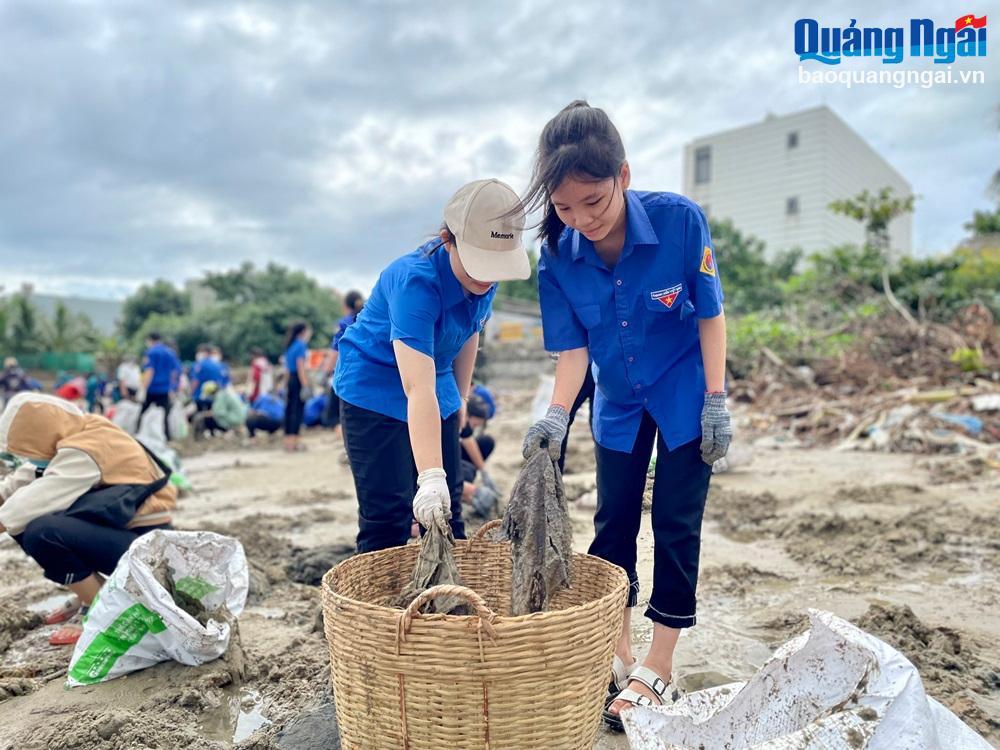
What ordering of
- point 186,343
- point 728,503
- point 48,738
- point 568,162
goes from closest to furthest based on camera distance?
point 568,162
point 48,738
point 728,503
point 186,343

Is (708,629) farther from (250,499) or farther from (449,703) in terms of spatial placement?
(250,499)

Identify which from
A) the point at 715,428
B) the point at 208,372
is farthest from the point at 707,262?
the point at 208,372

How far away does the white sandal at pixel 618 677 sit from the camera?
2137 mm

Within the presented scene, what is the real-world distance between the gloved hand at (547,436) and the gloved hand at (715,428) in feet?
1.24

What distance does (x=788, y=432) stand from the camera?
8.34 meters

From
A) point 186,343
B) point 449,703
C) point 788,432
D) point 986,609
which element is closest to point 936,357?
point 788,432

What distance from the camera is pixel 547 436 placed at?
75.6 inches

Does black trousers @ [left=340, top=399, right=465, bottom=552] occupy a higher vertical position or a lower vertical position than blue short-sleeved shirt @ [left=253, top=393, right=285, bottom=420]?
higher

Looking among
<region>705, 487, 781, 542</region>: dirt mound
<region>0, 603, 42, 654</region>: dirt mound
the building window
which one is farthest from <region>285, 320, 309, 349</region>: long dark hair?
the building window

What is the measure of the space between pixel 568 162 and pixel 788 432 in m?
7.38

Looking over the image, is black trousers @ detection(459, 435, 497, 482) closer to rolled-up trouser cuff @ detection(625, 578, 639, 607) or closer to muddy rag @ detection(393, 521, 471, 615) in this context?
rolled-up trouser cuff @ detection(625, 578, 639, 607)

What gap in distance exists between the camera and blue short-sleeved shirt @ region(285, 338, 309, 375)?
8250 millimetres

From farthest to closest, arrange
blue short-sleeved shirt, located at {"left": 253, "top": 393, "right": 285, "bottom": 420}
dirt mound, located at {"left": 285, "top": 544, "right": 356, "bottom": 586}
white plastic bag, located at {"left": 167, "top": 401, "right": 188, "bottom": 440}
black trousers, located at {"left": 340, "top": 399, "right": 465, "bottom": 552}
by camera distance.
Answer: blue short-sleeved shirt, located at {"left": 253, "top": 393, "right": 285, "bottom": 420}, white plastic bag, located at {"left": 167, "top": 401, "right": 188, "bottom": 440}, dirt mound, located at {"left": 285, "top": 544, "right": 356, "bottom": 586}, black trousers, located at {"left": 340, "top": 399, "right": 465, "bottom": 552}

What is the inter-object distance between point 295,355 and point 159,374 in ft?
5.12
